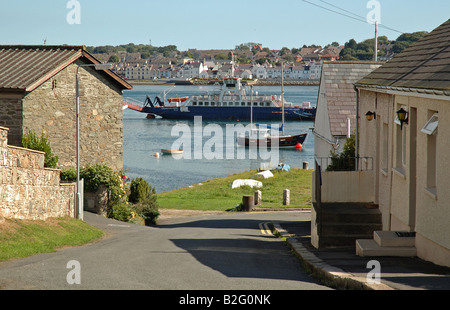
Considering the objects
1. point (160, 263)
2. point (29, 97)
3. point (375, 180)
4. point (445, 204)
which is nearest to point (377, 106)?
point (375, 180)

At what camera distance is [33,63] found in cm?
2400

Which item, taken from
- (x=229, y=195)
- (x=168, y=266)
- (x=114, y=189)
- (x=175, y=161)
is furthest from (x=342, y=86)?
(x=175, y=161)

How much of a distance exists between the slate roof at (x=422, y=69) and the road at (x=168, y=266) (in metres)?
4.11

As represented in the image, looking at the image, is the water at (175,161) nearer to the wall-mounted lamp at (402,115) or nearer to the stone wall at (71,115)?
the stone wall at (71,115)

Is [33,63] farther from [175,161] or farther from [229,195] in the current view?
[175,161]

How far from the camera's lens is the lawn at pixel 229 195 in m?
33.1

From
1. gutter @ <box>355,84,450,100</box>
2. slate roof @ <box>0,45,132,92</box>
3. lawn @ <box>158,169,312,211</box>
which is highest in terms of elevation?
slate roof @ <box>0,45,132,92</box>

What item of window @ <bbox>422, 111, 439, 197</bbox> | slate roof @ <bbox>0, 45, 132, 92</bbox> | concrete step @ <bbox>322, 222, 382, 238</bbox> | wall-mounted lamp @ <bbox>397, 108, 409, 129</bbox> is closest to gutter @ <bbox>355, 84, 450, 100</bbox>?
wall-mounted lamp @ <bbox>397, 108, 409, 129</bbox>

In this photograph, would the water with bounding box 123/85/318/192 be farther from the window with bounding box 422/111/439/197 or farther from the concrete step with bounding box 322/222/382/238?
the window with bounding box 422/111/439/197

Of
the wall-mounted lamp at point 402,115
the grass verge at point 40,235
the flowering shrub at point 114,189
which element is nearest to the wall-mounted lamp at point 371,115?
the wall-mounted lamp at point 402,115

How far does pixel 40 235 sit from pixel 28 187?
1.84m

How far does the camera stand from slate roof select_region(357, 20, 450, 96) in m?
10.9

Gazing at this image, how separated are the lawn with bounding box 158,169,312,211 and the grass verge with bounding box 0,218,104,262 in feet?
45.0
